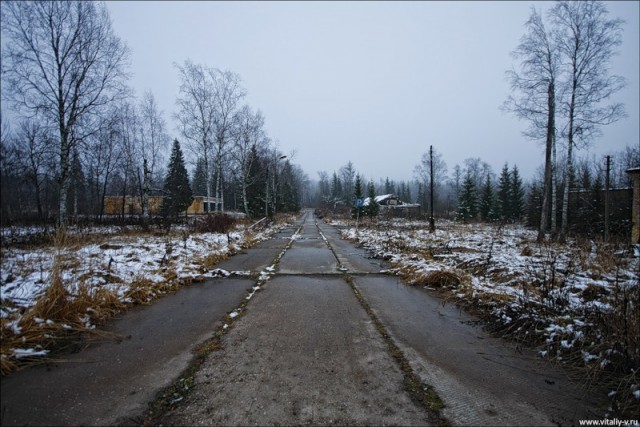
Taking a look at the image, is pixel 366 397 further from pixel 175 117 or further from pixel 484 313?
pixel 175 117

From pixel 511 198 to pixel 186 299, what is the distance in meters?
51.9

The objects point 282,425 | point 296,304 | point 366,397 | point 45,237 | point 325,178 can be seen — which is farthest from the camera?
point 325,178

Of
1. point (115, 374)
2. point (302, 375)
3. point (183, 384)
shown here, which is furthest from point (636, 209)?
point (115, 374)

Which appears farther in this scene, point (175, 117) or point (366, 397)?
point (175, 117)

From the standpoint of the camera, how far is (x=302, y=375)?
2680 millimetres

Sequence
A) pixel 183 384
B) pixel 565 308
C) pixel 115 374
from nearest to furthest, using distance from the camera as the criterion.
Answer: pixel 183 384
pixel 115 374
pixel 565 308

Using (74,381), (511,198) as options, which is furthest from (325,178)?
(74,381)

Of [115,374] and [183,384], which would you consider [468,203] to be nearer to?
[183,384]

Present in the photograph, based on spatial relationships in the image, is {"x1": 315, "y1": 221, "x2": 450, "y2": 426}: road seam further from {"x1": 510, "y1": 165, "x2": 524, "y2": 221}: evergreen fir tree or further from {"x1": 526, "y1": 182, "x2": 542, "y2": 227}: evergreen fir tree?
{"x1": 510, "y1": 165, "x2": 524, "y2": 221}: evergreen fir tree

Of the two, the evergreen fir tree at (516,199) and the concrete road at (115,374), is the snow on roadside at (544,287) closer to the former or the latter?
the concrete road at (115,374)

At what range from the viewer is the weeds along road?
84.7 inches

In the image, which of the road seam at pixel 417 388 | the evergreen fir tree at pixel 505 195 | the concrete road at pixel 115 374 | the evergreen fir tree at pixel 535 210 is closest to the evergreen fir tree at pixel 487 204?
the evergreen fir tree at pixel 505 195

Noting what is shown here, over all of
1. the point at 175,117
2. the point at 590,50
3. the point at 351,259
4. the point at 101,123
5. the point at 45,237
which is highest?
the point at 590,50

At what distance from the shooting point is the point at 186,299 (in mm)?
5242
